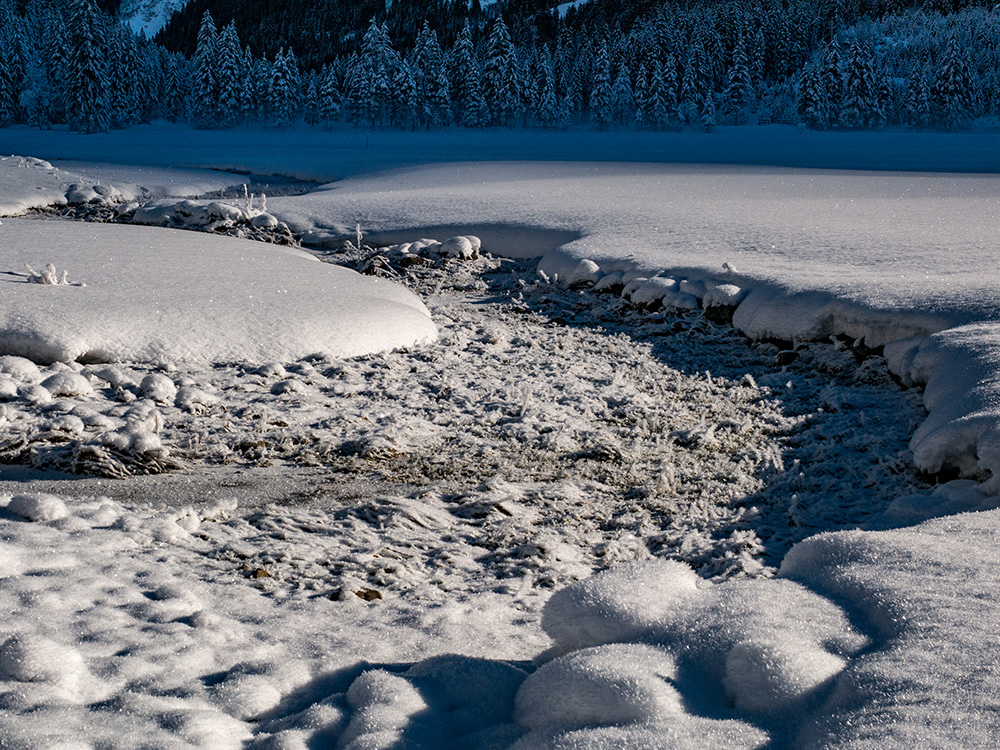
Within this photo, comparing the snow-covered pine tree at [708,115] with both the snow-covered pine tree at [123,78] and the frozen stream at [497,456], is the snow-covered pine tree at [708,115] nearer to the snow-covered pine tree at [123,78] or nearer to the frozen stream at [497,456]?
the snow-covered pine tree at [123,78]

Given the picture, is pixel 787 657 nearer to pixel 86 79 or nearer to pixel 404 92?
pixel 86 79

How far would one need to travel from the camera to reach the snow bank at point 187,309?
16.6ft

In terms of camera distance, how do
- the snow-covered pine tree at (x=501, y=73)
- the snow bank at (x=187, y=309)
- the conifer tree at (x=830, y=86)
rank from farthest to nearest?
the snow-covered pine tree at (x=501, y=73)
the conifer tree at (x=830, y=86)
the snow bank at (x=187, y=309)

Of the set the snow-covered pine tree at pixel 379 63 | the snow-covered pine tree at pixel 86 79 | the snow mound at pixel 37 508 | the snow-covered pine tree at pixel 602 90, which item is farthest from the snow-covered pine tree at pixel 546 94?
the snow mound at pixel 37 508

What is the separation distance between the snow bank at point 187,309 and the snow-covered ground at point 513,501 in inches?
1.5

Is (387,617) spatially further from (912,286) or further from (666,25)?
(666,25)

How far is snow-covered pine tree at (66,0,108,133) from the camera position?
45.3 metres

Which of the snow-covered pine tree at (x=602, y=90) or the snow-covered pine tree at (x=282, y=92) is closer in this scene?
the snow-covered pine tree at (x=602, y=90)

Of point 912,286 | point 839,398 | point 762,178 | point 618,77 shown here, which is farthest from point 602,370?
point 618,77

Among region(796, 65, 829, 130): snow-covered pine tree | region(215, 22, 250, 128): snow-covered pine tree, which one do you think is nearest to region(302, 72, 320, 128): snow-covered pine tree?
region(215, 22, 250, 128): snow-covered pine tree

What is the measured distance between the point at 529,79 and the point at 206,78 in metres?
23.6

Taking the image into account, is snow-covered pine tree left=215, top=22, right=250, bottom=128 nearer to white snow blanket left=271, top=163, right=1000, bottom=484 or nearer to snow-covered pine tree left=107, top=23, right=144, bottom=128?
snow-covered pine tree left=107, top=23, right=144, bottom=128

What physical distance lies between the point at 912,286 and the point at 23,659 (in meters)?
6.14

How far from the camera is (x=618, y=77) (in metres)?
58.8
